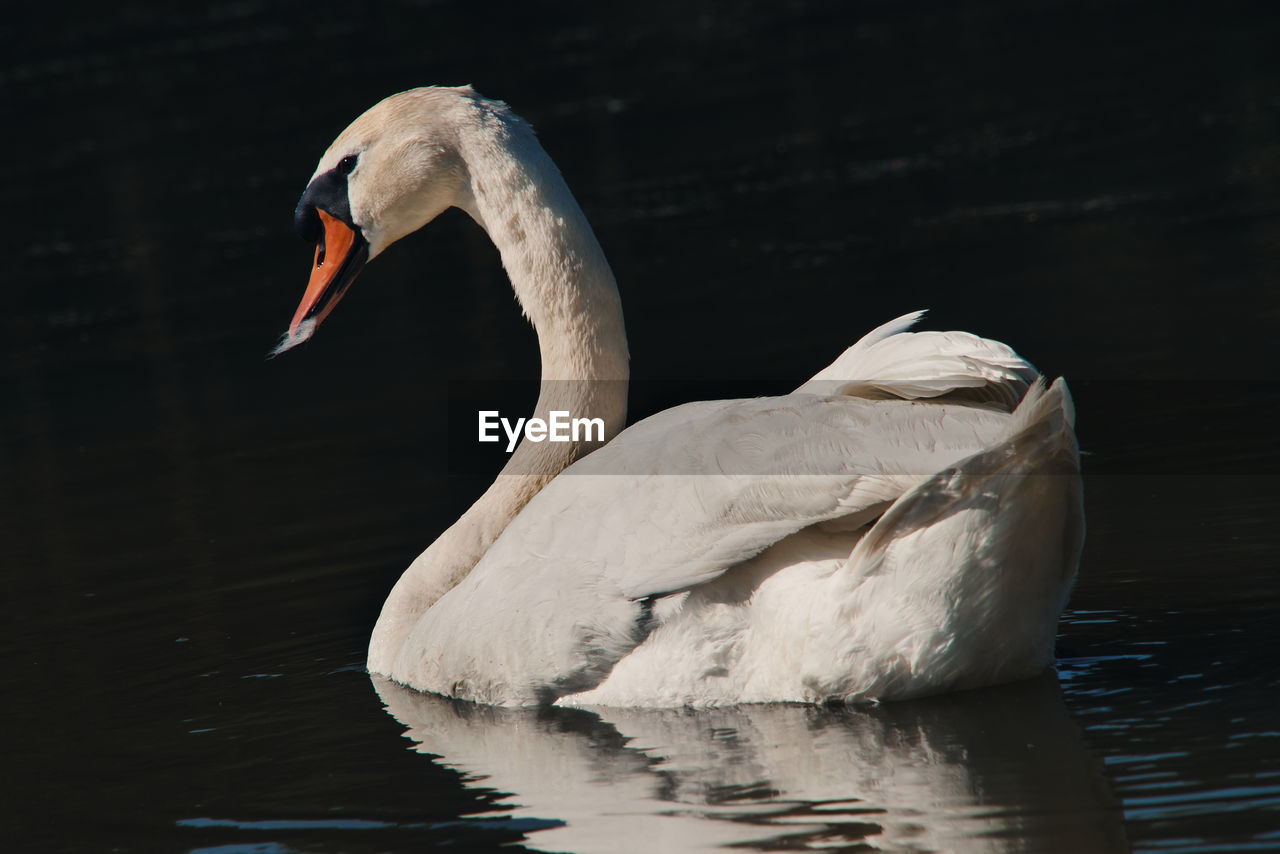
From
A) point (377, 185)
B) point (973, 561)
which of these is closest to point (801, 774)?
point (973, 561)

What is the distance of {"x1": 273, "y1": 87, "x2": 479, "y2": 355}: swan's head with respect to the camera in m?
6.99

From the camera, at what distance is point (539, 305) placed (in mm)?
6934

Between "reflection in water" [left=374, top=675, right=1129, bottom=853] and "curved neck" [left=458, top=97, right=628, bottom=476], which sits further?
"curved neck" [left=458, top=97, right=628, bottom=476]

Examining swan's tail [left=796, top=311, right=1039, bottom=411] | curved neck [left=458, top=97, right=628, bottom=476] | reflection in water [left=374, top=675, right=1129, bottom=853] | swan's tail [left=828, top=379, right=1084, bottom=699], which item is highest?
curved neck [left=458, top=97, right=628, bottom=476]

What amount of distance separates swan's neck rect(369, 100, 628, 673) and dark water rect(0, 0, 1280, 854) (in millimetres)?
558

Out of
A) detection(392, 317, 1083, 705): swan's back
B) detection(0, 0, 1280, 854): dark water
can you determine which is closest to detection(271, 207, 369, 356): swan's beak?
detection(0, 0, 1280, 854): dark water

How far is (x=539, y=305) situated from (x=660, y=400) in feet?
12.4

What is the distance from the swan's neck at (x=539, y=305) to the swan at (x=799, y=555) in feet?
1.18

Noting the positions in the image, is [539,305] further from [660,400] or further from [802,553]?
[660,400]

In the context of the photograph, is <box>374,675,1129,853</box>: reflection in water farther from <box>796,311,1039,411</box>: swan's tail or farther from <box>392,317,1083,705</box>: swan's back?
<box>796,311,1039,411</box>: swan's tail

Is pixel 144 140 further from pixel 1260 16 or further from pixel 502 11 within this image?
pixel 1260 16

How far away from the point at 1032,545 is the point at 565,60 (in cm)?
2174

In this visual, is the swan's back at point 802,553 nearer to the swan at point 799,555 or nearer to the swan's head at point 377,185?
the swan at point 799,555

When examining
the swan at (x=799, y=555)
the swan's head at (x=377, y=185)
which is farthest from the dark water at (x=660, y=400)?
the swan's head at (x=377, y=185)
